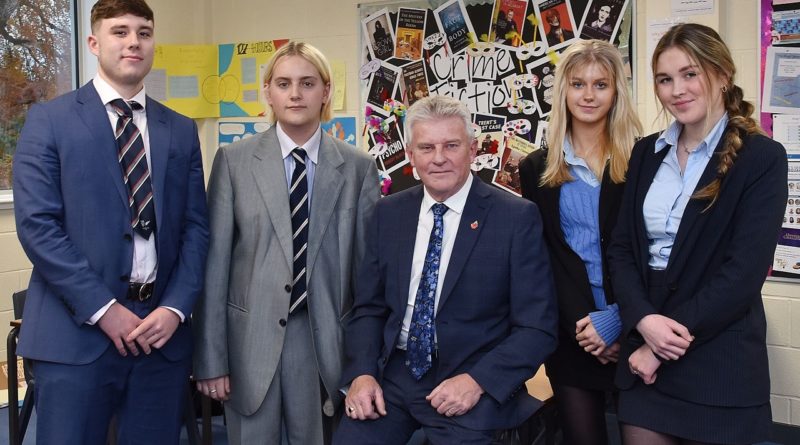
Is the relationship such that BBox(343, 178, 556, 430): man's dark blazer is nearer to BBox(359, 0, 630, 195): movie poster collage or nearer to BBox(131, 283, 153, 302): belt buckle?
BBox(131, 283, 153, 302): belt buckle

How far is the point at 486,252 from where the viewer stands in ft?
7.00

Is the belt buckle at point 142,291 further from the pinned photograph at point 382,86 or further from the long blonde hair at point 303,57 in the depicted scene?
the pinned photograph at point 382,86

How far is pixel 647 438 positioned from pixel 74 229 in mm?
1573

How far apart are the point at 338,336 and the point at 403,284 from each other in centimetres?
26

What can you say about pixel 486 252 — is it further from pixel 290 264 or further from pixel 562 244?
pixel 290 264

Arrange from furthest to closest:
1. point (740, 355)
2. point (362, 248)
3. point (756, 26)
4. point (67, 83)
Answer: point (67, 83) < point (756, 26) < point (362, 248) < point (740, 355)

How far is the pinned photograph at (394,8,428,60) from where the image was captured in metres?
4.18

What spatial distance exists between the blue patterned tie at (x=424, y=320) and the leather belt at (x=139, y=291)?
28.7 inches

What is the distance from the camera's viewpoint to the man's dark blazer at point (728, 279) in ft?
5.97

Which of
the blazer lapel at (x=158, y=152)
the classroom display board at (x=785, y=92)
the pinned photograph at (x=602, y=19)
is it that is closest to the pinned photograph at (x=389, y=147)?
the pinned photograph at (x=602, y=19)

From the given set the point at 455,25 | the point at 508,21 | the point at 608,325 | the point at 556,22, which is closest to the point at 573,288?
the point at 608,325

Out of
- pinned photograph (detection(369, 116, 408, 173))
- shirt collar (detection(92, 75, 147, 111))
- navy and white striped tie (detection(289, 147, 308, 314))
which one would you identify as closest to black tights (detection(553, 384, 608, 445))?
navy and white striped tie (detection(289, 147, 308, 314))

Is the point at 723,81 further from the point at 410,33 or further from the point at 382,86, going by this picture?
the point at 382,86

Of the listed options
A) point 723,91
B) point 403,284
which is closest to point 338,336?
point 403,284
